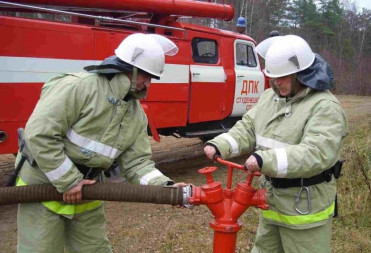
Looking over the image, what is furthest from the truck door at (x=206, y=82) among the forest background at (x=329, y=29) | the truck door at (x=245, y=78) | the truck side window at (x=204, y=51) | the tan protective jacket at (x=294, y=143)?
the forest background at (x=329, y=29)

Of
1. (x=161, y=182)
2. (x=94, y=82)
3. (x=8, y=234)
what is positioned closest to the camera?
(x=94, y=82)

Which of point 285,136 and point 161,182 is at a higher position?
point 285,136

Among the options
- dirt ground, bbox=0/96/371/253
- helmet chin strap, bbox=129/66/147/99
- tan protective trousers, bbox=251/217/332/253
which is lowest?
dirt ground, bbox=0/96/371/253

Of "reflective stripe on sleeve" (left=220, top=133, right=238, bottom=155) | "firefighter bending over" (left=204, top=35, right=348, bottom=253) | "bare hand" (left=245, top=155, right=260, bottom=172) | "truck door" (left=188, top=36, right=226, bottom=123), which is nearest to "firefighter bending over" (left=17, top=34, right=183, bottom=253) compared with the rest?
"reflective stripe on sleeve" (left=220, top=133, right=238, bottom=155)

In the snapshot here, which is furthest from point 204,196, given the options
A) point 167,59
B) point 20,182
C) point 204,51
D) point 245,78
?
point 245,78

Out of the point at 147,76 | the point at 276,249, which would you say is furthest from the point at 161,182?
the point at 276,249

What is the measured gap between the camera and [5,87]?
4848 millimetres

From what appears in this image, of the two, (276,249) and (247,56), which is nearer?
(276,249)

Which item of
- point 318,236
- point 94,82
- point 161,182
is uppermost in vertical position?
point 94,82

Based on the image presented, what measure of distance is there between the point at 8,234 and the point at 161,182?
272 centimetres

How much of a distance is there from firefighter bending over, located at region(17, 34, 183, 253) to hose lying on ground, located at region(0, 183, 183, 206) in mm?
72

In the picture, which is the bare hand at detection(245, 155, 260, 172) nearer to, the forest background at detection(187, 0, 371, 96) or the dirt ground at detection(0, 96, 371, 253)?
the dirt ground at detection(0, 96, 371, 253)

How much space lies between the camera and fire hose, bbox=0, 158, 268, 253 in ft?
7.47

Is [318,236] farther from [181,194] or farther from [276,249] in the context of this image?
[181,194]
